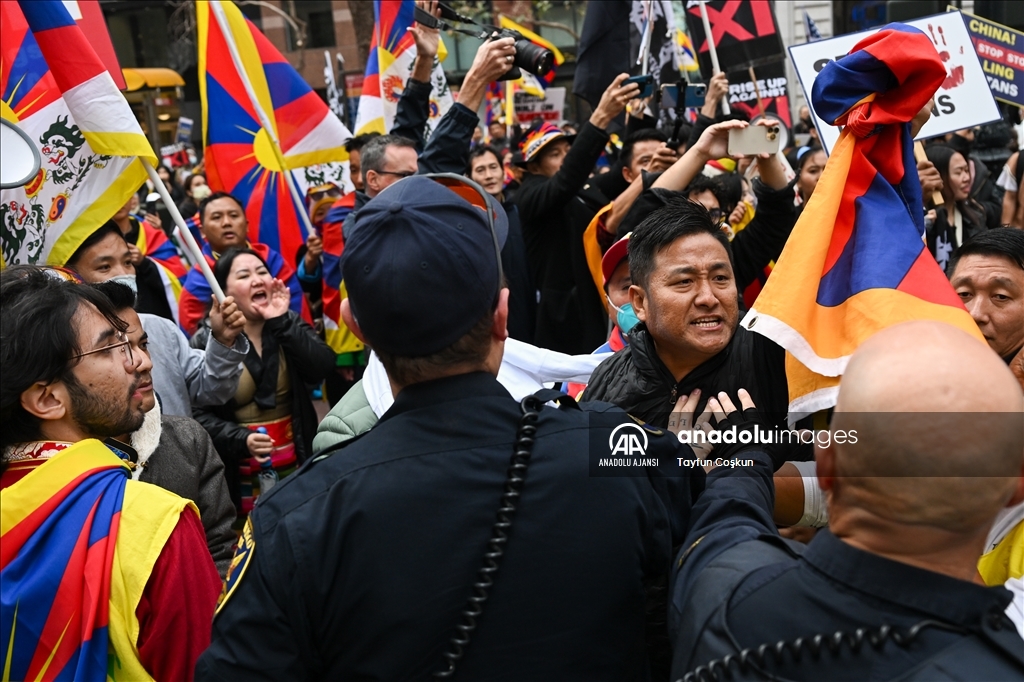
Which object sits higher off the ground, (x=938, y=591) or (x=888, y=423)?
(x=888, y=423)

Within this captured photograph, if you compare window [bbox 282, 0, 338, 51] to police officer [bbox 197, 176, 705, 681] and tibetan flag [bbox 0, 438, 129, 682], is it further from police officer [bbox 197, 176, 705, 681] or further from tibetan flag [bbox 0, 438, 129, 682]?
police officer [bbox 197, 176, 705, 681]

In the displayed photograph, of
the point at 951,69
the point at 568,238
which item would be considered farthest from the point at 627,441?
the point at 951,69

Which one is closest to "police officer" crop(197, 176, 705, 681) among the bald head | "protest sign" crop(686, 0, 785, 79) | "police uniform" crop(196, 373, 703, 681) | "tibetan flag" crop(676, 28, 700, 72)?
"police uniform" crop(196, 373, 703, 681)

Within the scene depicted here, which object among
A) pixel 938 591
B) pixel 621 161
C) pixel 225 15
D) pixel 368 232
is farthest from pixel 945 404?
pixel 225 15

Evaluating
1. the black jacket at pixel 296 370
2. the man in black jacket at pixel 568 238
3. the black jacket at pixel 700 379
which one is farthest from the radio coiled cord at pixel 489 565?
the man in black jacket at pixel 568 238

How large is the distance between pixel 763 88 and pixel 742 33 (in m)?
0.54

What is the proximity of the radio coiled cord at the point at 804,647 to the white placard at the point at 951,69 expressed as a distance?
402 cm

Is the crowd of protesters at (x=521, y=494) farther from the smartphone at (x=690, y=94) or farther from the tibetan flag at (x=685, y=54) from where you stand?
the tibetan flag at (x=685, y=54)

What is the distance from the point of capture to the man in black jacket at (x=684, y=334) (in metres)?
2.64

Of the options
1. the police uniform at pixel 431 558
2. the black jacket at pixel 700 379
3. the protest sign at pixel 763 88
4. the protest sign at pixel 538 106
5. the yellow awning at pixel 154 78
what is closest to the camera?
the police uniform at pixel 431 558

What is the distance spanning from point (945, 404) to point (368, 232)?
3.02 feet

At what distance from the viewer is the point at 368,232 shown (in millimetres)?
1594

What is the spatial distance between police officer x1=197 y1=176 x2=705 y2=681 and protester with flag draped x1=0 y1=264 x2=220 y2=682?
1.77ft

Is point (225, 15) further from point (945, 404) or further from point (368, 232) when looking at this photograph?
point (945, 404)
